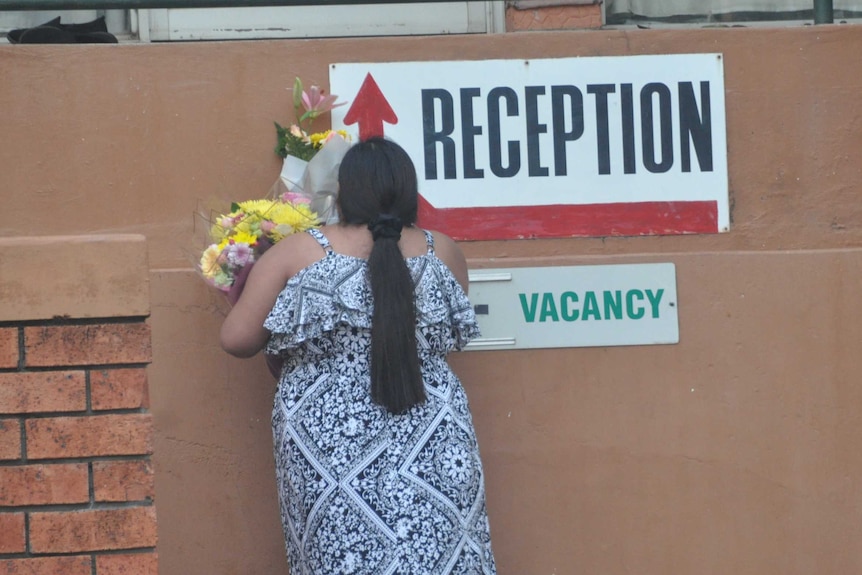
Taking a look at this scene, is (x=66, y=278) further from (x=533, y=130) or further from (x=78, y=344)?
(x=533, y=130)

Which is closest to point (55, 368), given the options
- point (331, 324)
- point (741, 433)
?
point (331, 324)

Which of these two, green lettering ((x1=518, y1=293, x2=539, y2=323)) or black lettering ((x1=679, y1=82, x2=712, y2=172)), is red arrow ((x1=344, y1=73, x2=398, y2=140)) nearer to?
green lettering ((x1=518, y1=293, x2=539, y2=323))

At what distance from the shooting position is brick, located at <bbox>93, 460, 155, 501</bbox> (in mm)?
2363

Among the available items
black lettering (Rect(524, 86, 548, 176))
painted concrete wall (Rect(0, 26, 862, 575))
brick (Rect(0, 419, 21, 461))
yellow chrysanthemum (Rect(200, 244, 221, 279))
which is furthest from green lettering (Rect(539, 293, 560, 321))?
brick (Rect(0, 419, 21, 461))

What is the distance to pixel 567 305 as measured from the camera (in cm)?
381

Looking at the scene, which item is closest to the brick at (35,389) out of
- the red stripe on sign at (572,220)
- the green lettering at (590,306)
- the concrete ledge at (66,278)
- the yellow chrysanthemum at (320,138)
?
the concrete ledge at (66,278)

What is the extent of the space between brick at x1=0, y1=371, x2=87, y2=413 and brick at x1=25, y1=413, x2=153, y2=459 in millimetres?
31

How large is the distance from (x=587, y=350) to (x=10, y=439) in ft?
6.45

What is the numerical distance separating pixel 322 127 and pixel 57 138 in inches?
31.6

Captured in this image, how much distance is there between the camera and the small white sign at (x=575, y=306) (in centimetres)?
379

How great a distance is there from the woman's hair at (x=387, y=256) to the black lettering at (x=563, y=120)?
827 millimetres

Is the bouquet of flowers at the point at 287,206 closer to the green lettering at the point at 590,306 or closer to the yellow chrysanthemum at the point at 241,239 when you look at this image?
the yellow chrysanthemum at the point at 241,239

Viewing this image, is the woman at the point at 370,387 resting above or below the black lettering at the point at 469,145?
below

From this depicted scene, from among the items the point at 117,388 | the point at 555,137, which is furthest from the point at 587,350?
the point at 117,388
